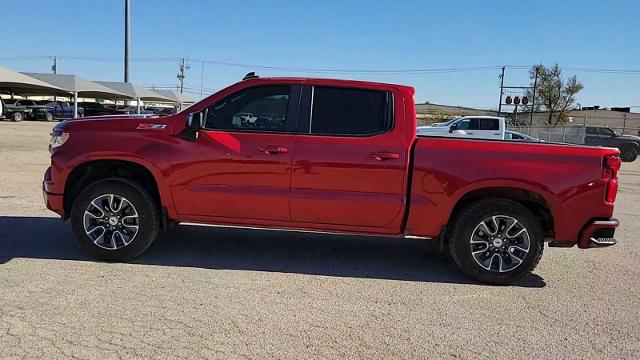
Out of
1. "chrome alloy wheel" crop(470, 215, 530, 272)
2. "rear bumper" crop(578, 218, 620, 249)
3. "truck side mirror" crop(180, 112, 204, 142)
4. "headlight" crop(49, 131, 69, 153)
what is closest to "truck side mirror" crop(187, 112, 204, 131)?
"truck side mirror" crop(180, 112, 204, 142)

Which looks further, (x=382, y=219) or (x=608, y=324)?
(x=382, y=219)

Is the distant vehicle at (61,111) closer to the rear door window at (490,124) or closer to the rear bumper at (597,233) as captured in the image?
the rear door window at (490,124)

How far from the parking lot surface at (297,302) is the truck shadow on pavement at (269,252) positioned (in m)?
0.03

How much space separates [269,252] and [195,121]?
5.74ft

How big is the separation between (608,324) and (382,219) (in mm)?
2095

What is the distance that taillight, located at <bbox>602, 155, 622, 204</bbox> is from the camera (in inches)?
203

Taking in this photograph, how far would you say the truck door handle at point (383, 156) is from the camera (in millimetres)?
5242

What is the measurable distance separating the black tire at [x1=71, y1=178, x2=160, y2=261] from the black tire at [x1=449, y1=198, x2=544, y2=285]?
3.06 m

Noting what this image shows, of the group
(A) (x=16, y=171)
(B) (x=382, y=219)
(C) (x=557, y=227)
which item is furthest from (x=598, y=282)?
(A) (x=16, y=171)

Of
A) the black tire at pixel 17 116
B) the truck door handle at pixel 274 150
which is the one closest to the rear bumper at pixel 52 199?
the truck door handle at pixel 274 150

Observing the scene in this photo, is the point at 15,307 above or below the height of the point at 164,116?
below

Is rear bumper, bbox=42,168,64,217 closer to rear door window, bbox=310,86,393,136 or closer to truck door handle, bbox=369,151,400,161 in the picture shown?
rear door window, bbox=310,86,393,136

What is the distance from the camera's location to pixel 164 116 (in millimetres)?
5680

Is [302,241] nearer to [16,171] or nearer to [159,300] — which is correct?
[159,300]
